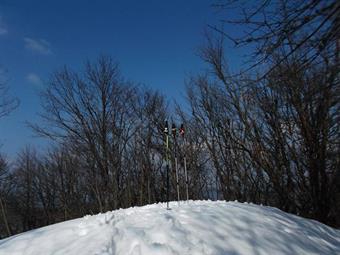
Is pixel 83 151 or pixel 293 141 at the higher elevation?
pixel 83 151

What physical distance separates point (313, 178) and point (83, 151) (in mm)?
15966

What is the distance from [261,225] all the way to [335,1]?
164 inches

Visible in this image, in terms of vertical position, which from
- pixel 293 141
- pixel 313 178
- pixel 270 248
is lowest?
pixel 270 248

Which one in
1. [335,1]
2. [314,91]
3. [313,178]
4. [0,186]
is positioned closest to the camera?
[335,1]

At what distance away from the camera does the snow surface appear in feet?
17.0

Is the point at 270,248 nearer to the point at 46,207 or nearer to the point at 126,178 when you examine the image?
the point at 126,178

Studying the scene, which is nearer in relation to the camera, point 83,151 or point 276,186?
point 276,186

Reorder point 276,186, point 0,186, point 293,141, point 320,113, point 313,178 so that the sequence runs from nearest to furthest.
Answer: point 320,113
point 313,178
point 293,141
point 276,186
point 0,186

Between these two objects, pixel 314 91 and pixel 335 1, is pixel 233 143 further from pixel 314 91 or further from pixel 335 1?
pixel 335 1

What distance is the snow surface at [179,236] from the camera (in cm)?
520

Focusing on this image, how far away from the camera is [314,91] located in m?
4.83

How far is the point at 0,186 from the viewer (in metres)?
35.8

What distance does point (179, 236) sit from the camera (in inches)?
215

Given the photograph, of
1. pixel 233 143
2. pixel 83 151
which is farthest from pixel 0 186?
pixel 233 143
